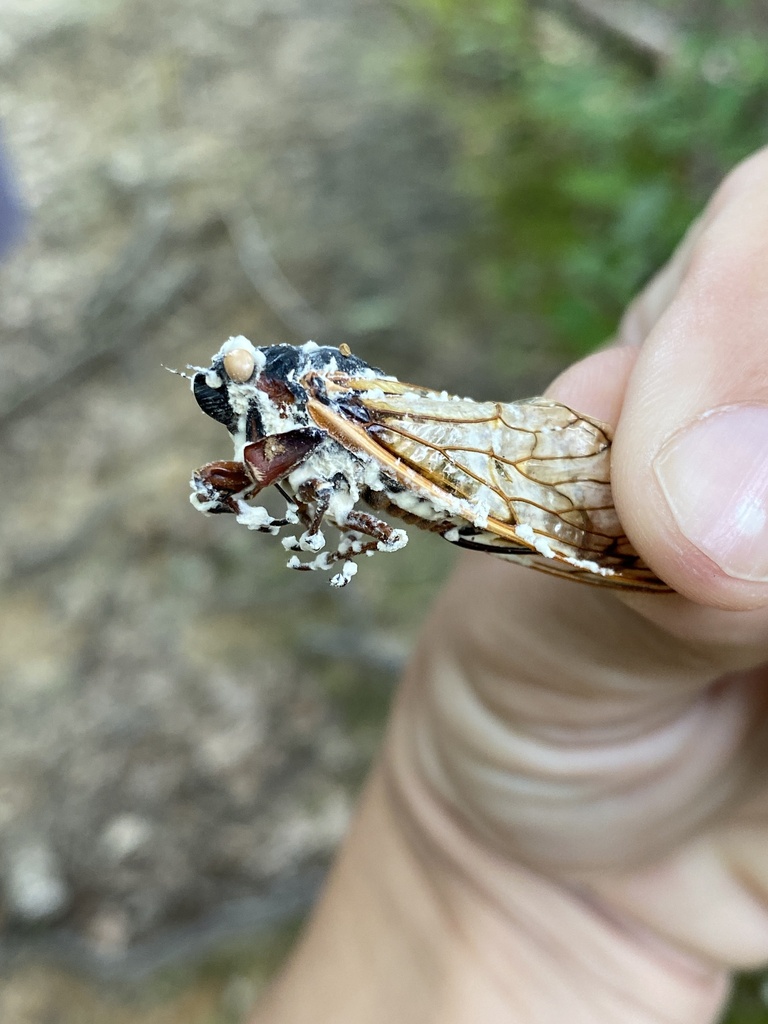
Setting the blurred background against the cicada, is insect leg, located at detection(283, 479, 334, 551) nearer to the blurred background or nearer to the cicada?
the cicada

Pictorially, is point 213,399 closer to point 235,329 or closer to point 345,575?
point 345,575

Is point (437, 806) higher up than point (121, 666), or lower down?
higher up

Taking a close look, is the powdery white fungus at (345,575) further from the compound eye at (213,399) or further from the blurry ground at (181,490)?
the blurry ground at (181,490)

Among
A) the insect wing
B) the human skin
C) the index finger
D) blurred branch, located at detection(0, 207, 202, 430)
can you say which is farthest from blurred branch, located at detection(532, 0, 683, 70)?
the insect wing

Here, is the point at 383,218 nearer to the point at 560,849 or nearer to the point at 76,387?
the point at 76,387

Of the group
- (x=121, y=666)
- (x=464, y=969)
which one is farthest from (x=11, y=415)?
(x=464, y=969)

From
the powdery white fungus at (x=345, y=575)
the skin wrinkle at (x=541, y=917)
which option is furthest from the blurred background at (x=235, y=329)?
the powdery white fungus at (x=345, y=575)

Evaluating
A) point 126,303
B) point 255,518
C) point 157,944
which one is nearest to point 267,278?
point 126,303
